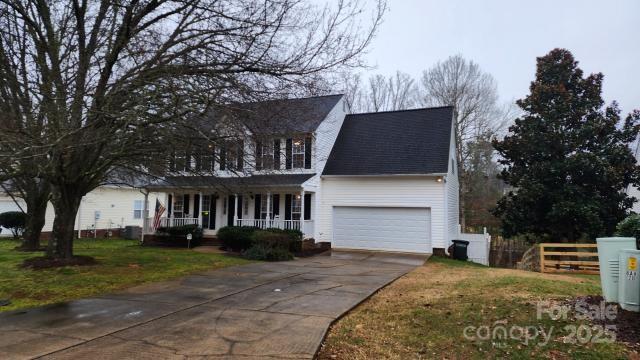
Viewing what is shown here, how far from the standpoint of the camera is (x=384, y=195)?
62.4 feet

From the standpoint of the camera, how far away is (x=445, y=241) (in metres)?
18.1

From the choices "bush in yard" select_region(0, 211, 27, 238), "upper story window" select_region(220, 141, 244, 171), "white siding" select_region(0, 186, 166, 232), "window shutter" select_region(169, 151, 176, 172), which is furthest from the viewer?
"white siding" select_region(0, 186, 166, 232)

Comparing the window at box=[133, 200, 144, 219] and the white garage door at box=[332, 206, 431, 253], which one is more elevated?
the window at box=[133, 200, 144, 219]

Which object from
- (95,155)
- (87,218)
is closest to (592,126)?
(95,155)

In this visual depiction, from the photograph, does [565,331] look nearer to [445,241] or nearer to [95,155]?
[95,155]

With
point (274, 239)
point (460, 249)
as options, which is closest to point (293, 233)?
point (274, 239)

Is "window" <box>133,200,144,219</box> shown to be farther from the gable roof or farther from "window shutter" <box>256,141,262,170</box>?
the gable roof

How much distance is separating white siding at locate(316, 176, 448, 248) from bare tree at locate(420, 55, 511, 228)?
13893mm

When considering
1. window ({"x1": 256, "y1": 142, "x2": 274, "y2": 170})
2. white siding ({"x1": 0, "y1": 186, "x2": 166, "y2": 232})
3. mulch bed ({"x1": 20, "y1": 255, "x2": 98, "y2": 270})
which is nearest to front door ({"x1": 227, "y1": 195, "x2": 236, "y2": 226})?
white siding ({"x1": 0, "y1": 186, "x2": 166, "y2": 232})

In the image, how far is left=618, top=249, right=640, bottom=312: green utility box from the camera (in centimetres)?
561

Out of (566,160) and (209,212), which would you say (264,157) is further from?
(566,160)

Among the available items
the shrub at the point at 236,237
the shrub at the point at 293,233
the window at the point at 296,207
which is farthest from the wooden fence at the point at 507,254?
the shrub at the point at 236,237

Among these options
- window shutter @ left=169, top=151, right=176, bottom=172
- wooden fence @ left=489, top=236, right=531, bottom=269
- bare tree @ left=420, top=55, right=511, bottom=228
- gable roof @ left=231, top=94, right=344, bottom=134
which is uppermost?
bare tree @ left=420, top=55, right=511, bottom=228

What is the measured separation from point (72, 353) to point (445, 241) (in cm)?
1552
